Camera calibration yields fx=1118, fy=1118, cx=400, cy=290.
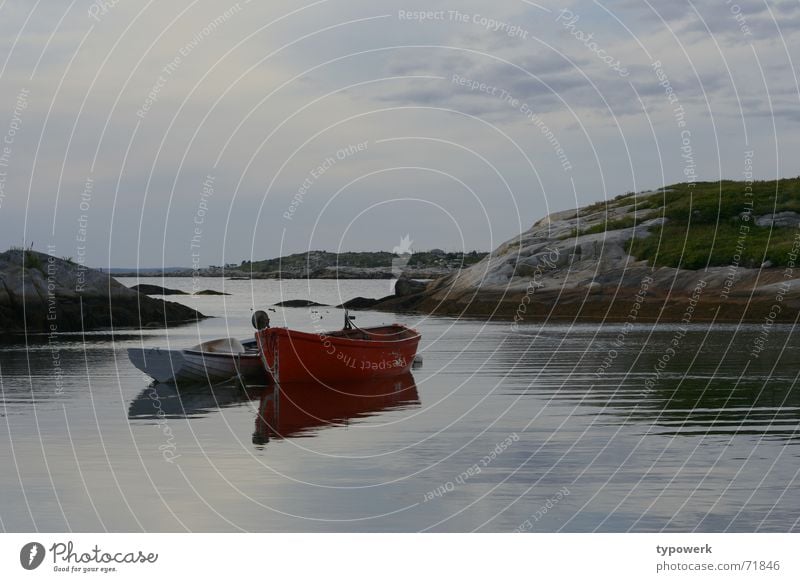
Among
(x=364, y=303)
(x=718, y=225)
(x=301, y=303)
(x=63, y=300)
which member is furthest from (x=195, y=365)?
(x=301, y=303)

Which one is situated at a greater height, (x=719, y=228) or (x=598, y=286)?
(x=719, y=228)

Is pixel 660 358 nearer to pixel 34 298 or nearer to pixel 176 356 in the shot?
pixel 176 356

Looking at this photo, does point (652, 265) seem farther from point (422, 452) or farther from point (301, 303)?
point (422, 452)

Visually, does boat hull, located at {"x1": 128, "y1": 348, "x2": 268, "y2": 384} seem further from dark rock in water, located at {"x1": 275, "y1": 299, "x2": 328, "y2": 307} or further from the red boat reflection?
dark rock in water, located at {"x1": 275, "y1": 299, "x2": 328, "y2": 307}

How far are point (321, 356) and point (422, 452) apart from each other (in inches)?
661

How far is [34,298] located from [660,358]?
4784cm

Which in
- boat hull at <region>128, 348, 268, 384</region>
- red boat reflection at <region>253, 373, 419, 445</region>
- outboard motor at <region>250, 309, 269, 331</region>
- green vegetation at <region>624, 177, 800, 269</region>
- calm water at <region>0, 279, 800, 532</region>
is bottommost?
red boat reflection at <region>253, 373, 419, 445</region>

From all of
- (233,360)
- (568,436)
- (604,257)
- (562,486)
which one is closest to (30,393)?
(233,360)

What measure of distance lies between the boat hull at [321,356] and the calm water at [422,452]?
1.46m

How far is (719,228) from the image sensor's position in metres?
110

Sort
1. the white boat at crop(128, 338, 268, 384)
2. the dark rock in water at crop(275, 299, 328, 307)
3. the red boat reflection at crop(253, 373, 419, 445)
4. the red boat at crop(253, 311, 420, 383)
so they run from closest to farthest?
the red boat reflection at crop(253, 373, 419, 445)
the red boat at crop(253, 311, 420, 383)
the white boat at crop(128, 338, 268, 384)
the dark rock in water at crop(275, 299, 328, 307)

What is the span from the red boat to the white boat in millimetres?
1385

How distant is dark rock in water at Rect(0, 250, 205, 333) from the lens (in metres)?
79.6

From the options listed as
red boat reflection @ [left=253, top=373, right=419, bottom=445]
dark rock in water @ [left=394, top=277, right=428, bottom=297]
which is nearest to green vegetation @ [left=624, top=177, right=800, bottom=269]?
dark rock in water @ [left=394, top=277, right=428, bottom=297]
